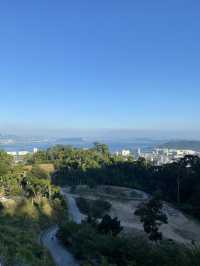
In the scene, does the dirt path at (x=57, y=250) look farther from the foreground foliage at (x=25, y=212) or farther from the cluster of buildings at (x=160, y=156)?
the cluster of buildings at (x=160, y=156)

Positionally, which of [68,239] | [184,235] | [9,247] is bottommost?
[184,235]

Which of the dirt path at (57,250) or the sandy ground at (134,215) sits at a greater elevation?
the dirt path at (57,250)

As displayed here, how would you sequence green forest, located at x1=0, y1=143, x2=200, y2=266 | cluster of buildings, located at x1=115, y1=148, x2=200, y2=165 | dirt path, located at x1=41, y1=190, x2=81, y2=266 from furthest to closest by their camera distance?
cluster of buildings, located at x1=115, y1=148, x2=200, y2=165 < dirt path, located at x1=41, y1=190, x2=81, y2=266 < green forest, located at x1=0, y1=143, x2=200, y2=266

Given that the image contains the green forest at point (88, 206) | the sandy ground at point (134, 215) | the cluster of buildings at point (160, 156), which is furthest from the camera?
the cluster of buildings at point (160, 156)

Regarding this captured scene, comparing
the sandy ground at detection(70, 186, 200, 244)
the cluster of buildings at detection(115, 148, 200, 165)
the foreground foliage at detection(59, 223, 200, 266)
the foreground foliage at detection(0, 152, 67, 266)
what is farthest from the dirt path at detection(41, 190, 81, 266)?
the cluster of buildings at detection(115, 148, 200, 165)

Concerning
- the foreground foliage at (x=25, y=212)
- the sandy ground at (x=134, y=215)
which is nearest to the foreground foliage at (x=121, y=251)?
the foreground foliage at (x=25, y=212)

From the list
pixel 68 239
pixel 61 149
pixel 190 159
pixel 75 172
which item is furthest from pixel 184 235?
pixel 61 149

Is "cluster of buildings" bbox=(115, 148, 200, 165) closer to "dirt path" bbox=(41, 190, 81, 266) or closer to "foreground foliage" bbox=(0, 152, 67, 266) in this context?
"foreground foliage" bbox=(0, 152, 67, 266)

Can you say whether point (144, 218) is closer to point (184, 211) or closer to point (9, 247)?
point (9, 247)
